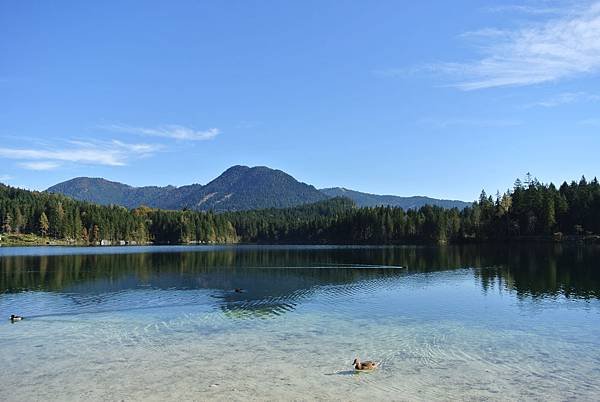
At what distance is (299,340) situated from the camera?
3050 cm

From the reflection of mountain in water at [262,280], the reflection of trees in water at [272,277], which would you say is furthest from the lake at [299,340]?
the reflection of trees in water at [272,277]

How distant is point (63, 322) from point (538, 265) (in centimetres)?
7373

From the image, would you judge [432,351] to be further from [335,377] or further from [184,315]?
[184,315]

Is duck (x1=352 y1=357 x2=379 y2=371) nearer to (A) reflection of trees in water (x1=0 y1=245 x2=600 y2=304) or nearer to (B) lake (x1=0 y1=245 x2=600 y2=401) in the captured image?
(B) lake (x1=0 y1=245 x2=600 y2=401)

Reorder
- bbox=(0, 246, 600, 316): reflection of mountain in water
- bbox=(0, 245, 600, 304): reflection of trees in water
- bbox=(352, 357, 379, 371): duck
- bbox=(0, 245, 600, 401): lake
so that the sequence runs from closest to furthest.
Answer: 1. bbox=(0, 245, 600, 401): lake
2. bbox=(352, 357, 379, 371): duck
3. bbox=(0, 246, 600, 316): reflection of mountain in water
4. bbox=(0, 245, 600, 304): reflection of trees in water

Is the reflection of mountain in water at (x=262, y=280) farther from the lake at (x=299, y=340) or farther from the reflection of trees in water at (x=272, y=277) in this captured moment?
the lake at (x=299, y=340)

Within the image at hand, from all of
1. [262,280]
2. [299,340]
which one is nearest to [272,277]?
[262,280]

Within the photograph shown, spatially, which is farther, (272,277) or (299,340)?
(272,277)

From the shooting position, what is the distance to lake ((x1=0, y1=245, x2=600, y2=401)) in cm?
2150

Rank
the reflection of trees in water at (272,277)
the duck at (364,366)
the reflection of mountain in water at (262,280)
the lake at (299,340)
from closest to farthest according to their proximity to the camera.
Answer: the lake at (299,340) < the duck at (364,366) < the reflection of mountain in water at (262,280) < the reflection of trees in water at (272,277)

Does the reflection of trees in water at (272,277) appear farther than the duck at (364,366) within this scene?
Yes

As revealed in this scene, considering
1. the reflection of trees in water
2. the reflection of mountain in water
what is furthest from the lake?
the reflection of trees in water

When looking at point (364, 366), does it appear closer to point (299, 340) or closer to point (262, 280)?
point (299, 340)

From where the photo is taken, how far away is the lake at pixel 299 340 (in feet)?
70.5
